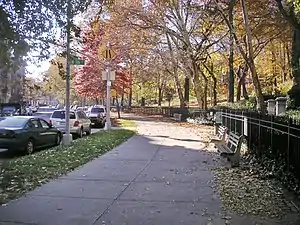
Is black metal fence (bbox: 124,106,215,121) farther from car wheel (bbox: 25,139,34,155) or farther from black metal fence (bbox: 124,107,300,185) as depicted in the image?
car wheel (bbox: 25,139,34,155)

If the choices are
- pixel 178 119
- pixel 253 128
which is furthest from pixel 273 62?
pixel 253 128

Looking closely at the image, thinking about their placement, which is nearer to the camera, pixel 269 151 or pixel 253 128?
pixel 269 151

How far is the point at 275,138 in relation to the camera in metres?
9.88

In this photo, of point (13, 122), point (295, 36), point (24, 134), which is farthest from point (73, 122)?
point (295, 36)

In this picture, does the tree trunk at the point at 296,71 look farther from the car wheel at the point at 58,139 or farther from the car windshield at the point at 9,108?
the car windshield at the point at 9,108

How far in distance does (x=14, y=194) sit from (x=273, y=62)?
44850 mm

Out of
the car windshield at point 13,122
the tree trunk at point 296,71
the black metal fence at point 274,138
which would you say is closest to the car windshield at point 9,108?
the car windshield at point 13,122

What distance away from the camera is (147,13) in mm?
32250

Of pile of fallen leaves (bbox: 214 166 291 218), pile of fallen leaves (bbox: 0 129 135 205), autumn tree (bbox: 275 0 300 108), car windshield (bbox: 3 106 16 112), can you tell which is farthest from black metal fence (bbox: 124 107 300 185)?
car windshield (bbox: 3 106 16 112)

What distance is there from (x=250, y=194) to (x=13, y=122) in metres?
10.5

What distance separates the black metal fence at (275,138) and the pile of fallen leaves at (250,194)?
0.55 metres

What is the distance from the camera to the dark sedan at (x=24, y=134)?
14656 mm

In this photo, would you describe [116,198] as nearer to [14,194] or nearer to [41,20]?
[14,194]

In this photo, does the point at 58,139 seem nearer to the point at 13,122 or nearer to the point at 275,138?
the point at 13,122
